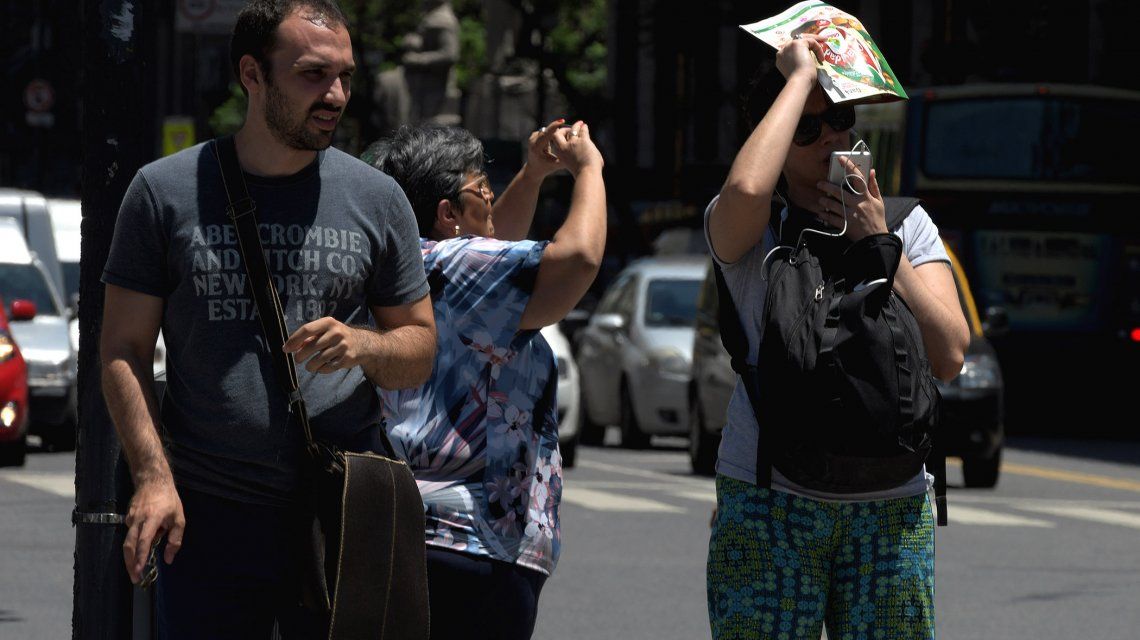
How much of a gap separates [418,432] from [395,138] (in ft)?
2.33

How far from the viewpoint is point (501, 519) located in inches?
164

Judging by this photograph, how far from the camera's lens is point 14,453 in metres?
15.6

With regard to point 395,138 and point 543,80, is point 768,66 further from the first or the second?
point 543,80

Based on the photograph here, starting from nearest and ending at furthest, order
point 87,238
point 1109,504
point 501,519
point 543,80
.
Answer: point 501,519
point 87,238
point 1109,504
point 543,80

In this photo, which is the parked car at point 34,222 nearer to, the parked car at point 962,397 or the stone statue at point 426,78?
the parked car at point 962,397

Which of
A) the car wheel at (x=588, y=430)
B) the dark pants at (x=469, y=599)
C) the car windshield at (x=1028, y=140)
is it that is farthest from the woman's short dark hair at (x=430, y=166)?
the car windshield at (x=1028, y=140)

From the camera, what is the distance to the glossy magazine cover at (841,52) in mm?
4090

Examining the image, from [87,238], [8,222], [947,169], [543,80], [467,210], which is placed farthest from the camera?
[543,80]

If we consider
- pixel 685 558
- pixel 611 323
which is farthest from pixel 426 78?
pixel 685 558

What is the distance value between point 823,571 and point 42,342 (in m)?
13.7

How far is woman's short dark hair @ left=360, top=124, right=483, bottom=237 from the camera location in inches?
177

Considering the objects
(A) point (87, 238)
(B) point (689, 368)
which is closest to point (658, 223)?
(B) point (689, 368)

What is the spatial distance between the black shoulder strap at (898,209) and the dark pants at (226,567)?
1.23m

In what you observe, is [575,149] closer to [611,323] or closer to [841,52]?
[841,52]
